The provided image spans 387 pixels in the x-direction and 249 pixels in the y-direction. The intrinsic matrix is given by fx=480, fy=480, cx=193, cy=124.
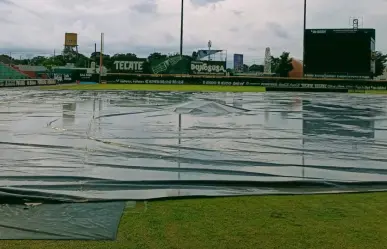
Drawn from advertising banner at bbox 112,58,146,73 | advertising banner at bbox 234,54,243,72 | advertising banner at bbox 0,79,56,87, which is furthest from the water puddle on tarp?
advertising banner at bbox 234,54,243,72

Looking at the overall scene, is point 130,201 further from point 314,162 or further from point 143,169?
point 314,162

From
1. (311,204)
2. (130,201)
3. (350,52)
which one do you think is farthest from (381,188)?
(350,52)

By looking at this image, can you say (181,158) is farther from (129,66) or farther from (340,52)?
A: (129,66)

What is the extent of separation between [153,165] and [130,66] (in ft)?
226

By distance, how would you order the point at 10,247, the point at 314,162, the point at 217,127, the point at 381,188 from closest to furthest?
the point at 10,247, the point at 381,188, the point at 314,162, the point at 217,127

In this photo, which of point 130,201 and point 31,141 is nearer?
point 130,201

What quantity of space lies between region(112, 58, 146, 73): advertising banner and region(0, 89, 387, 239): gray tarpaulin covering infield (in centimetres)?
6095

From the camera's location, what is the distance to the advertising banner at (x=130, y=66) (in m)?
74.0

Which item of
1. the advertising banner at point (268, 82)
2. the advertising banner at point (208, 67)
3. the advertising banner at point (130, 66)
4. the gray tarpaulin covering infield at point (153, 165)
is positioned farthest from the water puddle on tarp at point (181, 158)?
the advertising banner at point (130, 66)

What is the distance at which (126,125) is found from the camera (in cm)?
1323

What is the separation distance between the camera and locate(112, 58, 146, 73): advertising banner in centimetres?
7400

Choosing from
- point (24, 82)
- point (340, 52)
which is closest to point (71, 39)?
point (24, 82)

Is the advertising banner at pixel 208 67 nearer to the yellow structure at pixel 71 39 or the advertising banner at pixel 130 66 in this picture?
the advertising banner at pixel 130 66

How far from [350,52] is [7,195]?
169 feet
